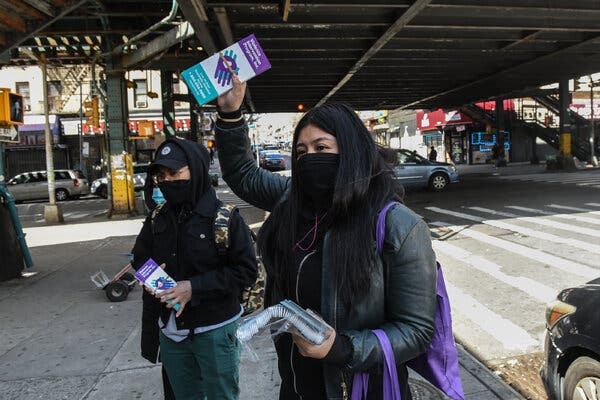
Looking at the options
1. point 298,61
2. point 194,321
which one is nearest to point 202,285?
point 194,321

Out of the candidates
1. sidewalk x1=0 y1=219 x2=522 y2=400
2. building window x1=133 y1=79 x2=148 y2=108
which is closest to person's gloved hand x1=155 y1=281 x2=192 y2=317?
sidewalk x1=0 y1=219 x2=522 y2=400

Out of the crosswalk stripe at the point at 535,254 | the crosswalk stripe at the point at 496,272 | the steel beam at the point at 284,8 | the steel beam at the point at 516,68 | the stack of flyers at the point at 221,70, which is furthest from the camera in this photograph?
the steel beam at the point at 516,68

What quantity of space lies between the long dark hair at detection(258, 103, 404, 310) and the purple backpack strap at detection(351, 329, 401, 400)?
0.54 ft

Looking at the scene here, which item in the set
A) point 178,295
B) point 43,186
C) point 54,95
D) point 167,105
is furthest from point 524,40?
point 54,95

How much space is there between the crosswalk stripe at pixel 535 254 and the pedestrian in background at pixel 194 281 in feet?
20.0

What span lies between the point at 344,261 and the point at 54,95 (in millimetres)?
36251

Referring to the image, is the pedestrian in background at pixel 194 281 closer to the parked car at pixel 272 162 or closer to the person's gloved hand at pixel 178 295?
the person's gloved hand at pixel 178 295

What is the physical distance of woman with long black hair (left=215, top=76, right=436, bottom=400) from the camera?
1.59m

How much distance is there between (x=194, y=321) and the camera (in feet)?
8.66

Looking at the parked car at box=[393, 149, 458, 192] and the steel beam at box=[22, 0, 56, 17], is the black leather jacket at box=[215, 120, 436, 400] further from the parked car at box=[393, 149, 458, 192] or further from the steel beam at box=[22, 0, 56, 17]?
the parked car at box=[393, 149, 458, 192]

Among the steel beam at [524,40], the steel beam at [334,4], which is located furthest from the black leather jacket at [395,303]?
the steel beam at [524,40]

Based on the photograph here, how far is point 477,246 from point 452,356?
26.2 ft

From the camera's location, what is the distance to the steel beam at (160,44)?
36.2 feet

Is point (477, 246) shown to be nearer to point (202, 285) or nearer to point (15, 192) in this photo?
point (202, 285)
